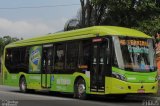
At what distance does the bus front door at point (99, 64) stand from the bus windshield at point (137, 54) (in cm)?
75

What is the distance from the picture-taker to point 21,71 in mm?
27453

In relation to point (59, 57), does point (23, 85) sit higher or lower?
lower

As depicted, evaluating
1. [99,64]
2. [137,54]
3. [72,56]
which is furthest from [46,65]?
[137,54]

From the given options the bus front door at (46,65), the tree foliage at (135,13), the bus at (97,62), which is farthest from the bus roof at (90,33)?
the tree foliage at (135,13)

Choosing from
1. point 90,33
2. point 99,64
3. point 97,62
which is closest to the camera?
point 99,64

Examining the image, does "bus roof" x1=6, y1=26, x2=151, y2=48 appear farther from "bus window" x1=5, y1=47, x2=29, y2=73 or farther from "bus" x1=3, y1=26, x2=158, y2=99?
"bus window" x1=5, y1=47, x2=29, y2=73

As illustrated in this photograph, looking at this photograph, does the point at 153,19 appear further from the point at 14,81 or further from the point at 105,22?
the point at 14,81

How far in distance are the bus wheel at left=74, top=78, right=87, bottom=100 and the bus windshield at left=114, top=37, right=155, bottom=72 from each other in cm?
263

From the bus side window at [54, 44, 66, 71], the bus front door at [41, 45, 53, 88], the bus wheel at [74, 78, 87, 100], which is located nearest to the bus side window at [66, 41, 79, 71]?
the bus side window at [54, 44, 66, 71]

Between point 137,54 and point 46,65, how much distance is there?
20.9ft

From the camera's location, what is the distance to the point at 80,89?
21312mm

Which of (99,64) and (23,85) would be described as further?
(23,85)

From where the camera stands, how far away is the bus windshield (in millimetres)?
19422

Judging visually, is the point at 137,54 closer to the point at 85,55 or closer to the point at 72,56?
the point at 85,55
